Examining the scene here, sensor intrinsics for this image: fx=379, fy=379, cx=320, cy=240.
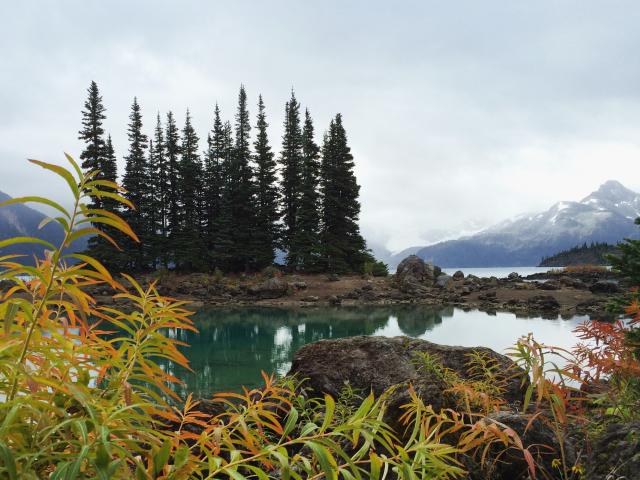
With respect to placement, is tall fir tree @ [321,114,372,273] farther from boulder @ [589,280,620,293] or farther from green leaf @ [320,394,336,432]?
green leaf @ [320,394,336,432]

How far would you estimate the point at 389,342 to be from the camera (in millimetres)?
4281

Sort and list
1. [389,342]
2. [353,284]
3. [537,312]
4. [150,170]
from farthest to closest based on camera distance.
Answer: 1. [150,170]
2. [353,284]
3. [537,312]
4. [389,342]

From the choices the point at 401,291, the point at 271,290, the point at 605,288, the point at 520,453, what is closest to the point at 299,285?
the point at 271,290

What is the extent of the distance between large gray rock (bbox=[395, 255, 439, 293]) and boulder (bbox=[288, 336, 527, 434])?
22.0 meters

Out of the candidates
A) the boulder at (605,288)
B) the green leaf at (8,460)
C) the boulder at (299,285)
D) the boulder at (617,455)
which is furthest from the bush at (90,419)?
the boulder at (605,288)

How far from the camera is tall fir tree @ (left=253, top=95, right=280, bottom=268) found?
33.1m

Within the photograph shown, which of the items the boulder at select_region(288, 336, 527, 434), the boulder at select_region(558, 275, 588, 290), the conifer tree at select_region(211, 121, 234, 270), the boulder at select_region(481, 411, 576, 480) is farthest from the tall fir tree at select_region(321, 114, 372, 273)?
the boulder at select_region(481, 411, 576, 480)

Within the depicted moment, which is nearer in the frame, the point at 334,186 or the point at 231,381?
the point at 231,381

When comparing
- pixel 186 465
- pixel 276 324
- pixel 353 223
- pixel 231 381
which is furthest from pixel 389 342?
pixel 353 223

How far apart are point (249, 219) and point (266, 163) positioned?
564cm

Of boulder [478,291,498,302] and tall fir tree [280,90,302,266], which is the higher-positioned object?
tall fir tree [280,90,302,266]

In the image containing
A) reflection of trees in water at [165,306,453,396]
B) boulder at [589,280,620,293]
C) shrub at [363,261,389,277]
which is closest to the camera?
→ reflection of trees in water at [165,306,453,396]

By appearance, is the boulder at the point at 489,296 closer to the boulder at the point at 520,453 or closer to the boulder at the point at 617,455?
the boulder at the point at 520,453

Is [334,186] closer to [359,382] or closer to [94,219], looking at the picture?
[359,382]
